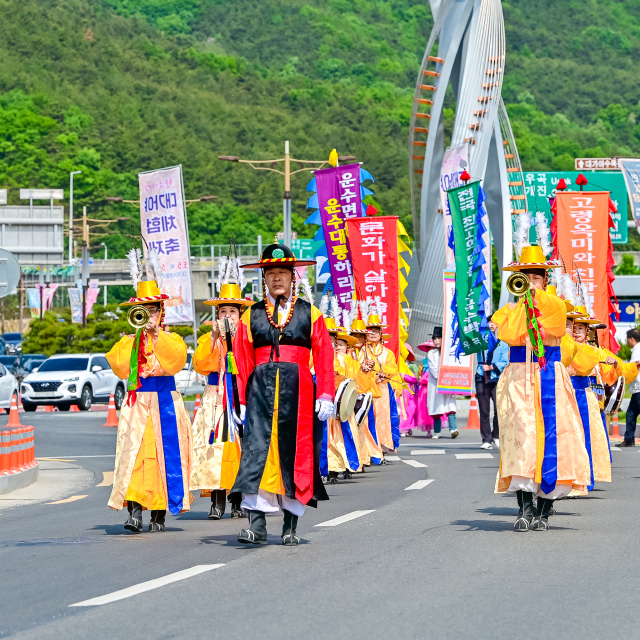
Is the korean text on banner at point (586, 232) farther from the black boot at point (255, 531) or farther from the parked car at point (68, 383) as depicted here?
the black boot at point (255, 531)

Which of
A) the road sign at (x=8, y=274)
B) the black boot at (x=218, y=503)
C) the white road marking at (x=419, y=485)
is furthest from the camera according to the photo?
the road sign at (x=8, y=274)

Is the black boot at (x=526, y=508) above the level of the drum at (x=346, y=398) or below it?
below

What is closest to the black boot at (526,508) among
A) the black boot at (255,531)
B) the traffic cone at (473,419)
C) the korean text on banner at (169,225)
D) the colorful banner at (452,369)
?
the black boot at (255,531)

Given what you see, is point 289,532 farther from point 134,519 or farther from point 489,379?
point 489,379

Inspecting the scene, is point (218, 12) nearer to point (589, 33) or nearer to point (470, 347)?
point (589, 33)

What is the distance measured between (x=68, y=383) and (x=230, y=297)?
2509 cm

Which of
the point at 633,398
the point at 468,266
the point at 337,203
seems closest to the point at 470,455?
the point at 633,398

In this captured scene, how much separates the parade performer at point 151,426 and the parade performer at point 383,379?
7135 mm

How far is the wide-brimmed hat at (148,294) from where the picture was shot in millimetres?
9359

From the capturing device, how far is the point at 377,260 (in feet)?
83.1

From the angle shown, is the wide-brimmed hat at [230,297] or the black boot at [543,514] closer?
the black boot at [543,514]

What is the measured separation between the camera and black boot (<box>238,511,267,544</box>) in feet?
26.7

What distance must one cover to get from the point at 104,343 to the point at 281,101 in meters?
104

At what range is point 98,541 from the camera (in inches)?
346
